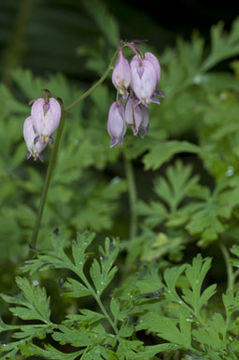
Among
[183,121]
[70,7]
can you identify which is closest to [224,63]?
Result: [70,7]

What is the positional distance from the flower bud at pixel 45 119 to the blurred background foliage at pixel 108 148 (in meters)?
0.31

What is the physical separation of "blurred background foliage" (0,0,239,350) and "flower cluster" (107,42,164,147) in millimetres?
378

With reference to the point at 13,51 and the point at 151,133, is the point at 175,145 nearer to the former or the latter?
the point at 151,133

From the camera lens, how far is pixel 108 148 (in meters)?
2.17

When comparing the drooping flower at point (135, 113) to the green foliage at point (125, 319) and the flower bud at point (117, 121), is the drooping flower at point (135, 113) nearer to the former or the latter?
the flower bud at point (117, 121)

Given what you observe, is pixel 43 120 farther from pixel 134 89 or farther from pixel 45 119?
pixel 134 89

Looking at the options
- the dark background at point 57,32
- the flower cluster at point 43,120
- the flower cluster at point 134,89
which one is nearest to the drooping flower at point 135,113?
the flower cluster at point 134,89

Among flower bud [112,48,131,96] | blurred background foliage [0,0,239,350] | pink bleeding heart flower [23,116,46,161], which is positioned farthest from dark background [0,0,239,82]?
flower bud [112,48,131,96]

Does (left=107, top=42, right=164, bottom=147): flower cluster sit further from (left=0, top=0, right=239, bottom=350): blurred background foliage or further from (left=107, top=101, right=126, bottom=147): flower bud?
(left=0, top=0, right=239, bottom=350): blurred background foliage

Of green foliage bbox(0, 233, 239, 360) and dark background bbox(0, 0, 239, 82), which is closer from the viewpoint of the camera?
green foliage bbox(0, 233, 239, 360)

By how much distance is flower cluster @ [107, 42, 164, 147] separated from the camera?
1229 millimetres

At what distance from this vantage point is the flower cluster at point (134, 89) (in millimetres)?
1229

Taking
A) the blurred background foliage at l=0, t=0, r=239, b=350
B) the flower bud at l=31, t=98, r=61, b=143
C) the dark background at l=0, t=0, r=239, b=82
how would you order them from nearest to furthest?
the flower bud at l=31, t=98, r=61, b=143 < the blurred background foliage at l=0, t=0, r=239, b=350 < the dark background at l=0, t=0, r=239, b=82

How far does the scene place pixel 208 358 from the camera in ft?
3.60
